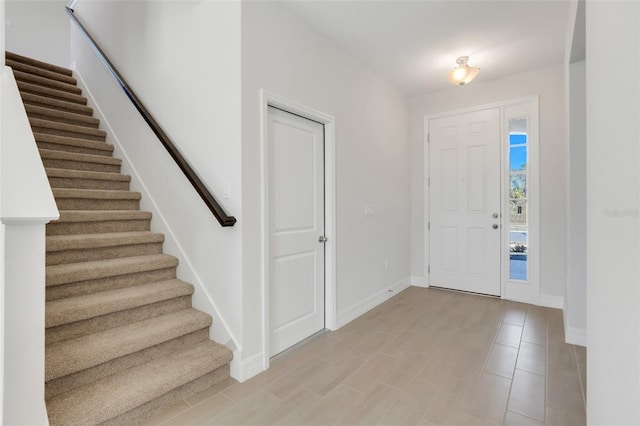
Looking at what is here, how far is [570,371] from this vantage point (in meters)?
2.22

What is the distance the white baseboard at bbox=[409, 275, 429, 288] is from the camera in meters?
4.45

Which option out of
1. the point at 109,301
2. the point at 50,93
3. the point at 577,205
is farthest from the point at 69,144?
the point at 577,205

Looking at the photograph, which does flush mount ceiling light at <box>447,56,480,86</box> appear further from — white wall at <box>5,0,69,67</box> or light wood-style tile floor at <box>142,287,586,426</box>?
white wall at <box>5,0,69,67</box>

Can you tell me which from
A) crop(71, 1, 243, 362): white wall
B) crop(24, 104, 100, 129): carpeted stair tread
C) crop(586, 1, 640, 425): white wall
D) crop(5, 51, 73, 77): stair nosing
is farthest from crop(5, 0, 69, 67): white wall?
crop(586, 1, 640, 425): white wall

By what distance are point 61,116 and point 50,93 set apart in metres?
0.50

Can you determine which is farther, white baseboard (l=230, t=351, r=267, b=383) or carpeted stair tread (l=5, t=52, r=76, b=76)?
carpeted stair tread (l=5, t=52, r=76, b=76)

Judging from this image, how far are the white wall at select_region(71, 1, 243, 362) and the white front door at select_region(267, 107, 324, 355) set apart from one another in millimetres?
357

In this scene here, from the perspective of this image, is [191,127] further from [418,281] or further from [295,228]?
[418,281]

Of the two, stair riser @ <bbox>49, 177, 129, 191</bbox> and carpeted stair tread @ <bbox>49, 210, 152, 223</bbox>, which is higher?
stair riser @ <bbox>49, 177, 129, 191</bbox>

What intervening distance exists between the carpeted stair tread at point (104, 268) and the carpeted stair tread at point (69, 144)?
146 centimetres

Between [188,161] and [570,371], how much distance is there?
10.6 feet

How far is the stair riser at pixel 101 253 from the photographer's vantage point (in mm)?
2207

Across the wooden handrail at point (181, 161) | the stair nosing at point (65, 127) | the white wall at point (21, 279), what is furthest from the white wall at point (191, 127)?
the white wall at point (21, 279)

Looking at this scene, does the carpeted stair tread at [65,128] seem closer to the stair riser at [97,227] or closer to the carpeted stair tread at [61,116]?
the carpeted stair tread at [61,116]
